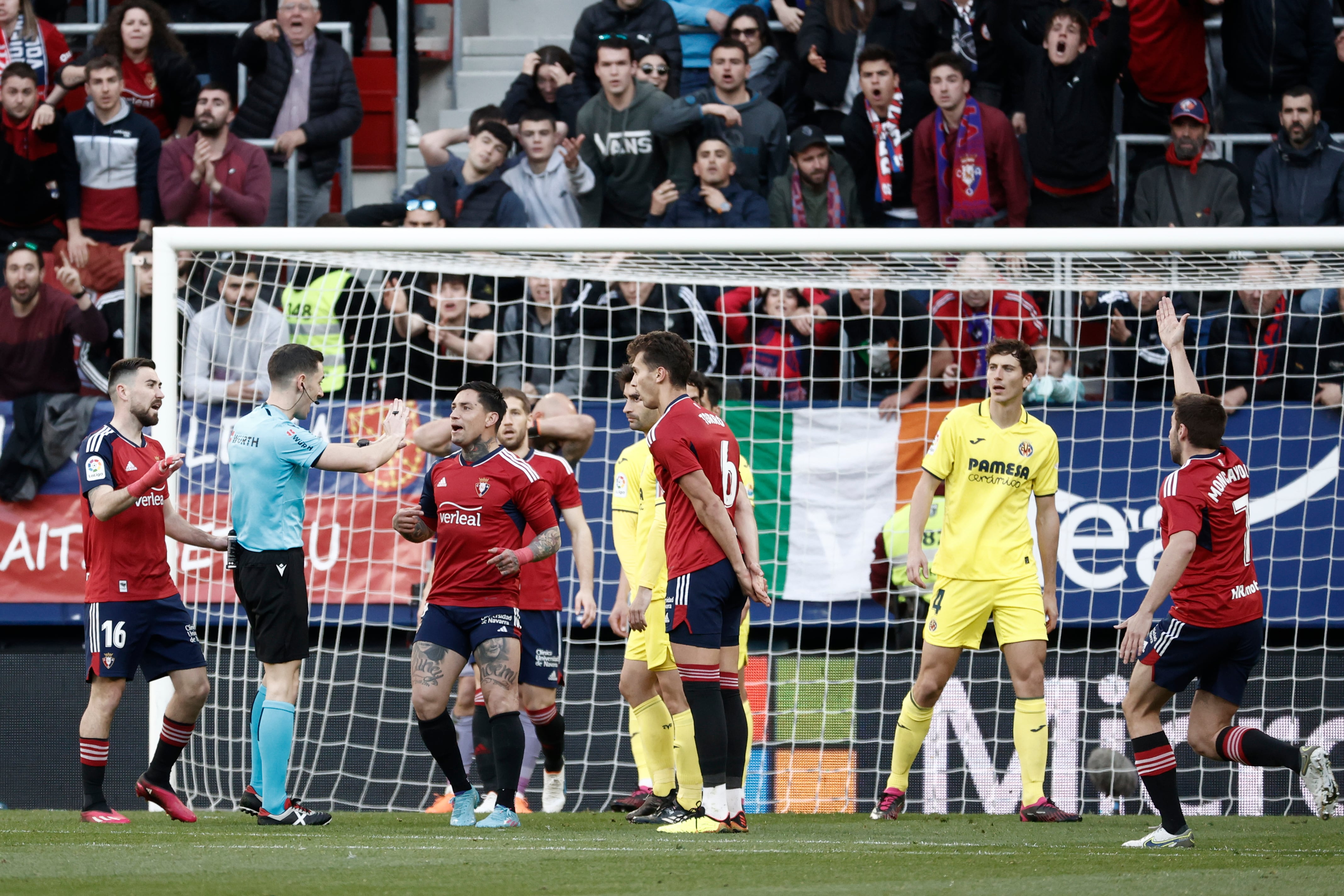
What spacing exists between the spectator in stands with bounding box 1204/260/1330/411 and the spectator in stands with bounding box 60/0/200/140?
7.80 meters

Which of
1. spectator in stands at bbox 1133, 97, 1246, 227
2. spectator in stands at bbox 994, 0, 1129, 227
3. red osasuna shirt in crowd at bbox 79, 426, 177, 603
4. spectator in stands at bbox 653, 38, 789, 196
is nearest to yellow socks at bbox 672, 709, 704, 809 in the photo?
red osasuna shirt in crowd at bbox 79, 426, 177, 603

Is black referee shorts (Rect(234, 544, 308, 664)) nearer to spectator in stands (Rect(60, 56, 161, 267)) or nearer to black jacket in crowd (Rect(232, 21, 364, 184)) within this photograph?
spectator in stands (Rect(60, 56, 161, 267))

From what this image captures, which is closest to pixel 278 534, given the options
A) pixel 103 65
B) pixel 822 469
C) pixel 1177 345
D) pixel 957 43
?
pixel 822 469

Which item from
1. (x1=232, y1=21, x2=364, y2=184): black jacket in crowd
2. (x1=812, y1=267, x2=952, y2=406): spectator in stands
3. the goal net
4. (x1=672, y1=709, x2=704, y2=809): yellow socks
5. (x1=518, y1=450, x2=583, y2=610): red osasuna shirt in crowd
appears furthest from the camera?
(x1=232, y1=21, x2=364, y2=184): black jacket in crowd

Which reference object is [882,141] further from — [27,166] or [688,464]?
[27,166]

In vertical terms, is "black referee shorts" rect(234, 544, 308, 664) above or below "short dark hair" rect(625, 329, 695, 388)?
below

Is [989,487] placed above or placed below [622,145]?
below

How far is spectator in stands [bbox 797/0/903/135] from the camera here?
39.9 ft

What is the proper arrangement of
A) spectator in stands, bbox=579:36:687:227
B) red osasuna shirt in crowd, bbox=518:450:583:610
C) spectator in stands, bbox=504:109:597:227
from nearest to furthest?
1. red osasuna shirt in crowd, bbox=518:450:583:610
2. spectator in stands, bbox=504:109:597:227
3. spectator in stands, bbox=579:36:687:227

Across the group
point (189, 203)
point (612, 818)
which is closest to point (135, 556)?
point (612, 818)

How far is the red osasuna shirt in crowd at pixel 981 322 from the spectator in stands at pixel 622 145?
2400mm

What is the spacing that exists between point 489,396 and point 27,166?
6312 millimetres

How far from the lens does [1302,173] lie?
10742mm

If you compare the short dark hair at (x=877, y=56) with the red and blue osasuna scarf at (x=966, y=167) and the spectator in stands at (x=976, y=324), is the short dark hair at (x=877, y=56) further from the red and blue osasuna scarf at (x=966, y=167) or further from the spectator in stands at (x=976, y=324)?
the spectator in stands at (x=976, y=324)
